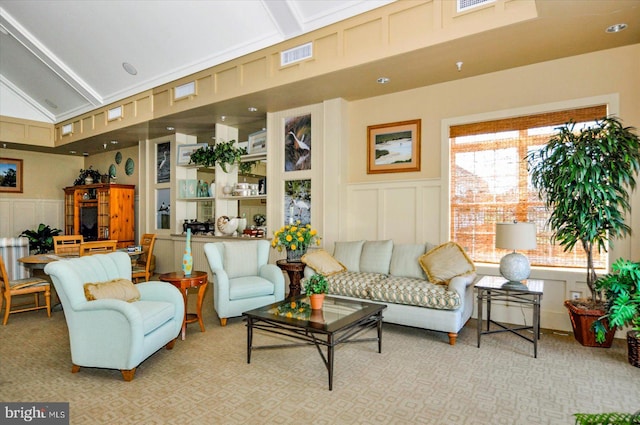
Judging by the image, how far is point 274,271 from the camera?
4.68 metres

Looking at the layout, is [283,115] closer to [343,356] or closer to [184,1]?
[184,1]

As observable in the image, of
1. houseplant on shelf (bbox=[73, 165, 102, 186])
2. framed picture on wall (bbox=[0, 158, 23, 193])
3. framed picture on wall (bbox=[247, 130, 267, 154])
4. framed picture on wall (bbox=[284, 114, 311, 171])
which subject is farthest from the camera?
houseplant on shelf (bbox=[73, 165, 102, 186])

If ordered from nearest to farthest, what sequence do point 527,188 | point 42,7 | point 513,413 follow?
point 513,413 → point 527,188 → point 42,7

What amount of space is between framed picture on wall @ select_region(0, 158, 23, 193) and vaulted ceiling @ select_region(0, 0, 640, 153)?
6.80ft

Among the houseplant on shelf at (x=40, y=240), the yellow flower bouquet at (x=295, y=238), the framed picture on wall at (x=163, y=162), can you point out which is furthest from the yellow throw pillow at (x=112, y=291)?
the houseplant on shelf at (x=40, y=240)

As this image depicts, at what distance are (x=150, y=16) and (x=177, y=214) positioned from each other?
3678 millimetres

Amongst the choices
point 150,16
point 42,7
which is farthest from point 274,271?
point 42,7

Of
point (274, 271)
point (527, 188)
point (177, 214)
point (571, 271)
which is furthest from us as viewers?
point (177, 214)

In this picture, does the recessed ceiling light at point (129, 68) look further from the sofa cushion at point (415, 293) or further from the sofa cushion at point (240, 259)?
the sofa cushion at point (415, 293)

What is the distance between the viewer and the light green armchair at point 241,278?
14.1 feet

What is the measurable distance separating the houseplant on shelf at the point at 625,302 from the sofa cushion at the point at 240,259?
3.72 metres

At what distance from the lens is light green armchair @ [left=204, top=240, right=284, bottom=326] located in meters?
4.31

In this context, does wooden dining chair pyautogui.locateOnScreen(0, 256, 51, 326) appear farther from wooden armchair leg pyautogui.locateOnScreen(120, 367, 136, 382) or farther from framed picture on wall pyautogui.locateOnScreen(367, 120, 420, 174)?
framed picture on wall pyautogui.locateOnScreen(367, 120, 420, 174)

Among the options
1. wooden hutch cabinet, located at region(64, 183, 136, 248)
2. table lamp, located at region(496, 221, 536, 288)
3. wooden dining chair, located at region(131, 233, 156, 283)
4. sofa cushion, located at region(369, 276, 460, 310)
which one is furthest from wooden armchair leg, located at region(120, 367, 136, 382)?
wooden hutch cabinet, located at region(64, 183, 136, 248)
